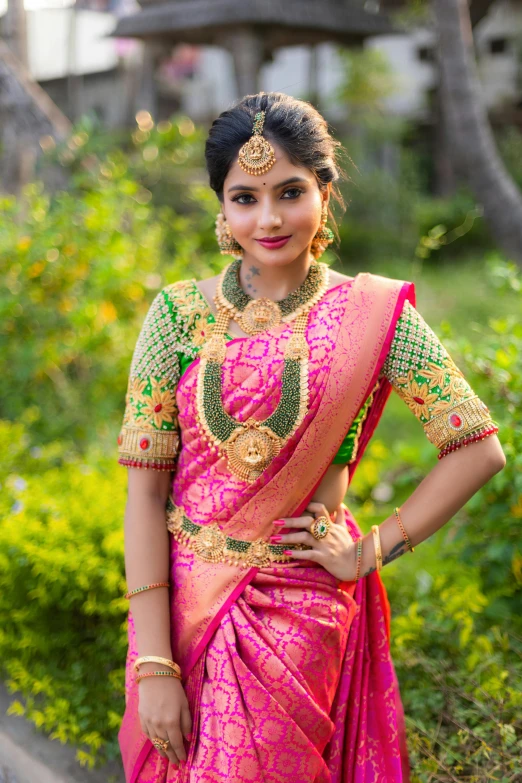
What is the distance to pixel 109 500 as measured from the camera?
2.79 m

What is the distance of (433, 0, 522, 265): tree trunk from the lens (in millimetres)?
6633

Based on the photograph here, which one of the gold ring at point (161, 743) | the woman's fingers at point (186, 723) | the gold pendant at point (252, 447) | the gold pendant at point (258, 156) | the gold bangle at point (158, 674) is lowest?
the gold ring at point (161, 743)

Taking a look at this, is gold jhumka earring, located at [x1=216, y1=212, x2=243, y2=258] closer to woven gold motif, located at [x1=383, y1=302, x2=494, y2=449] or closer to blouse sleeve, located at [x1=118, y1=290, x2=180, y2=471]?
blouse sleeve, located at [x1=118, y1=290, x2=180, y2=471]

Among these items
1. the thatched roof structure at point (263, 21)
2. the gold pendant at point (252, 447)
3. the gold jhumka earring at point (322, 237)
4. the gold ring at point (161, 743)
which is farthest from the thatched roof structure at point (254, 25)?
the gold ring at point (161, 743)

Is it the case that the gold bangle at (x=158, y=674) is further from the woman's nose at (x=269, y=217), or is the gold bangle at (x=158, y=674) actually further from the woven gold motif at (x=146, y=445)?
the woman's nose at (x=269, y=217)

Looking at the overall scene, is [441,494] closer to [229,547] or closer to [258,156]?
[229,547]

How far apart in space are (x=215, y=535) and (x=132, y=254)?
2756 millimetres

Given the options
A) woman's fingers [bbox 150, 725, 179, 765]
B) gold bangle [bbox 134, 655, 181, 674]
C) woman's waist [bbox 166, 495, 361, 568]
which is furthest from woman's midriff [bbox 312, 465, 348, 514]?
woman's fingers [bbox 150, 725, 179, 765]

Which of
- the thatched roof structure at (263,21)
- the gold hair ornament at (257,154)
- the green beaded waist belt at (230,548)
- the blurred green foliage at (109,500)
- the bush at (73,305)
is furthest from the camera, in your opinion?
the thatched roof structure at (263,21)

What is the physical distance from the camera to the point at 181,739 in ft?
5.26

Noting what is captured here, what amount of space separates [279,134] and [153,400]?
2.06 ft

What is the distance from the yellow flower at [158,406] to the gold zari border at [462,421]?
577mm

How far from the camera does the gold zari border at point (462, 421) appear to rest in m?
1.59

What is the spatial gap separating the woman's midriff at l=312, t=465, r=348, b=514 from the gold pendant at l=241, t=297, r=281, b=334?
1.14ft
